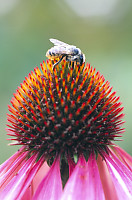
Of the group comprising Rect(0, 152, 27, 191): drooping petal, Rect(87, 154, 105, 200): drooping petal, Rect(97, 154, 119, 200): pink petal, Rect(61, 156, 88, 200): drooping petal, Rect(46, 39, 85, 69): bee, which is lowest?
Rect(97, 154, 119, 200): pink petal

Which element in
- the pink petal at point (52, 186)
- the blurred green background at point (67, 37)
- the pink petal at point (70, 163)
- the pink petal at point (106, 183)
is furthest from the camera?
the blurred green background at point (67, 37)

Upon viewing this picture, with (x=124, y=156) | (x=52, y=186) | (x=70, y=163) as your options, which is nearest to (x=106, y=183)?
(x=124, y=156)

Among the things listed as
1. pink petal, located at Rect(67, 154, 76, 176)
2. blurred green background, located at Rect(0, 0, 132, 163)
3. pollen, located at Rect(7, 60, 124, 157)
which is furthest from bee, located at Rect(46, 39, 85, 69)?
blurred green background, located at Rect(0, 0, 132, 163)

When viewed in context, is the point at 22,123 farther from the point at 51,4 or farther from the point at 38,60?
the point at 51,4

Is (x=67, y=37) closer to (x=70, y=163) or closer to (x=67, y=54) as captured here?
(x=67, y=54)

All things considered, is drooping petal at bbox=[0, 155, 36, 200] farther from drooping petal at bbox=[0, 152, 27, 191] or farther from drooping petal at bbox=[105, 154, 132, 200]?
drooping petal at bbox=[105, 154, 132, 200]

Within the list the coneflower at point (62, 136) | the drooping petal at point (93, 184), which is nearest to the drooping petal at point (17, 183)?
the coneflower at point (62, 136)

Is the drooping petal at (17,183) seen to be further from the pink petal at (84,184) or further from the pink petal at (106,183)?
the pink petal at (106,183)
